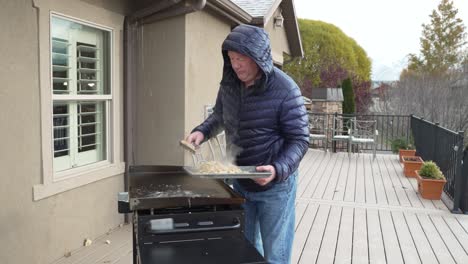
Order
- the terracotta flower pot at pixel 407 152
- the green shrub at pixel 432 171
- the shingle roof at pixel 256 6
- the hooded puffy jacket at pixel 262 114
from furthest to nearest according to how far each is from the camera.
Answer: the terracotta flower pot at pixel 407 152
the shingle roof at pixel 256 6
the green shrub at pixel 432 171
the hooded puffy jacket at pixel 262 114

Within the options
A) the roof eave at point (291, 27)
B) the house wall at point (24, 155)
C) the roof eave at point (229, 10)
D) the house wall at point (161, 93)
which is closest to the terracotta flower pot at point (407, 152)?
the roof eave at point (291, 27)

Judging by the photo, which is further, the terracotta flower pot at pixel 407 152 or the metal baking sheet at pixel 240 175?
the terracotta flower pot at pixel 407 152

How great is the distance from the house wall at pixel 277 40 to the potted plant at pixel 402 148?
10.0ft

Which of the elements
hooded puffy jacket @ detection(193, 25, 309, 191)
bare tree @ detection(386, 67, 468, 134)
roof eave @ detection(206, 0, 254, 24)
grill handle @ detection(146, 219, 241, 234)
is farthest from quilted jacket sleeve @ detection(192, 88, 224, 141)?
bare tree @ detection(386, 67, 468, 134)

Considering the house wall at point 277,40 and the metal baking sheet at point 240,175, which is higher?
the house wall at point 277,40

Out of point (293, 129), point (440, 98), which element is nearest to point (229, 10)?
point (293, 129)

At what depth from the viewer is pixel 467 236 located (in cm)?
431

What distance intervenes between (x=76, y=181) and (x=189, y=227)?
2.33 metres

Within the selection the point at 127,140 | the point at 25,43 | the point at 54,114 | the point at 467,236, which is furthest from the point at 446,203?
the point at 25,43

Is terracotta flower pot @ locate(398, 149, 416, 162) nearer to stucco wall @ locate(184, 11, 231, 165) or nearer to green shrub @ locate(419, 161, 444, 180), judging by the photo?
green shrub @ locate(419, 161, 444, 180)

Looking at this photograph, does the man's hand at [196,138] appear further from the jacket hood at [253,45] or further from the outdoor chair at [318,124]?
the outdoor chair at [318,124]

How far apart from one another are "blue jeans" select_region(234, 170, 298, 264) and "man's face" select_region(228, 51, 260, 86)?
507mm

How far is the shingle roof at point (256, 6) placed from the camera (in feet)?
21.6

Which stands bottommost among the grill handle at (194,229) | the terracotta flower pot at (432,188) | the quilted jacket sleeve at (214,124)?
the terracotta flower pot at (432,188)
